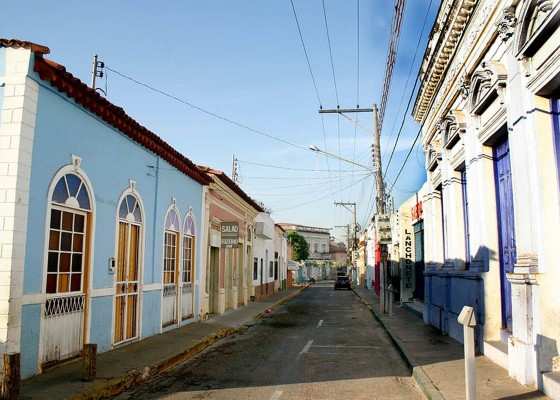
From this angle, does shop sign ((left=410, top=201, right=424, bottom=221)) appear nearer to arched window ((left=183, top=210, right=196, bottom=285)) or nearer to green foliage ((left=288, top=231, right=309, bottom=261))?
arched window ((left=183, top=210, right=196, bottom=285))

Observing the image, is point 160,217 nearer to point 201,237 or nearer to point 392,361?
point 201,237

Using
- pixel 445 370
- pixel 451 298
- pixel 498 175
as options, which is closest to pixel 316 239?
pixel 451 298

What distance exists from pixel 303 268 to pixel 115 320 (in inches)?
2666

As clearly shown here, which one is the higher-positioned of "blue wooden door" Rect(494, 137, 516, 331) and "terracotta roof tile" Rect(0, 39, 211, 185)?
"terracotta roof tile" Rect(0, 39, 211, 185)

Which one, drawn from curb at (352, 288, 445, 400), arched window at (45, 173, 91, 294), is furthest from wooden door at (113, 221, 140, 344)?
curb at (352, 288, 445, 400)

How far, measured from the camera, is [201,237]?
55.8 ft

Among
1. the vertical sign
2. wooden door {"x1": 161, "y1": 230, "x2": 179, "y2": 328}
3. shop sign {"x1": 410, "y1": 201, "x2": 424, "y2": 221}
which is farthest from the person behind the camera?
the vertical sign

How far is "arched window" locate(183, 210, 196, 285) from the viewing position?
1549cm

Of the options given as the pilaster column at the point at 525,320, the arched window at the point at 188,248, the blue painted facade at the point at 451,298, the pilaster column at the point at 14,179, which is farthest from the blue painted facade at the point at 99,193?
the blue painted facade at the point at 451,298

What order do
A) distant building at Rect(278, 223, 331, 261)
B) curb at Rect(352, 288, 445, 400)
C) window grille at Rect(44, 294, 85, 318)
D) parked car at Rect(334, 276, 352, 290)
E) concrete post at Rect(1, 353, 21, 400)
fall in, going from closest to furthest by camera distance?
concrete post at Rect(1, 353, 21, 400), curb at Rect(352, 288, 445, 400), window grille at Rect(44, 294, 85, 318), parked car at Rect(334, 276, 352, 290), distant building at Rect(278, 223, 331, 261)

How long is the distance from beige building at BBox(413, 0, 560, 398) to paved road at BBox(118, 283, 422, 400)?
1905 millimetres

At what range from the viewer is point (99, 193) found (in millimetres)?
9828

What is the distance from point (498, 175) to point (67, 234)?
8046 mm

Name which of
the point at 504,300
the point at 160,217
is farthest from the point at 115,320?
the point at 504,300
